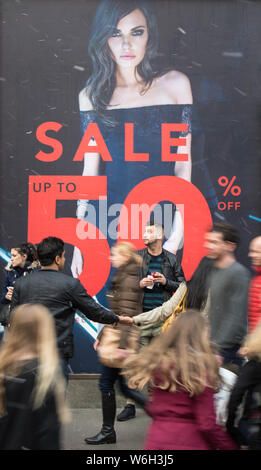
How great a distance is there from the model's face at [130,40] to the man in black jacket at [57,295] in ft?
13.9

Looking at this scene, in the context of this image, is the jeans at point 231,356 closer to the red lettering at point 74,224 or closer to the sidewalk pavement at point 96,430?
the sidewalk pavement at point 96,430

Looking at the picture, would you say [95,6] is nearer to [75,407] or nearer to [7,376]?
[75,407]

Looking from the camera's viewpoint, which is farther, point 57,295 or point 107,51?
point 107,51

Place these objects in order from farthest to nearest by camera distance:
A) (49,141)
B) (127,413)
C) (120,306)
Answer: (49,141), (127,413), (120,306)

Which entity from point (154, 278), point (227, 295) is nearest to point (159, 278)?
point (154, 278)

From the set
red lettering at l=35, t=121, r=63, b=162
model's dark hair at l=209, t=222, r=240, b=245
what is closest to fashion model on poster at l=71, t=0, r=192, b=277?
red lettering at l=35, t=121, r=63, b=162

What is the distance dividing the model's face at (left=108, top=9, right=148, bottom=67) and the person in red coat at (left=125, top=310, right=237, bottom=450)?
19.4 ft

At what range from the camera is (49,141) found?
8.10 metres

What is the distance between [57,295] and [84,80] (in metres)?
4.39

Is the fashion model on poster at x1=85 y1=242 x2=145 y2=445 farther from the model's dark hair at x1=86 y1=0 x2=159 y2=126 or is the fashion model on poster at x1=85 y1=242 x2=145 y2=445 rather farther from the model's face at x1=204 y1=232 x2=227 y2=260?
the model's dark hair at x1=86 y1=0 x2=159 y2=126

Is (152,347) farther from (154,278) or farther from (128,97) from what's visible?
(128,97)

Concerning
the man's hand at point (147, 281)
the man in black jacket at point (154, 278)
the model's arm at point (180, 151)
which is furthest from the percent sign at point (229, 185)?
the man's hand at point (147, 281)

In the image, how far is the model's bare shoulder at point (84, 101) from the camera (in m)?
8.12

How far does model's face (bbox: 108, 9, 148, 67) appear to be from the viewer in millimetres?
8125
